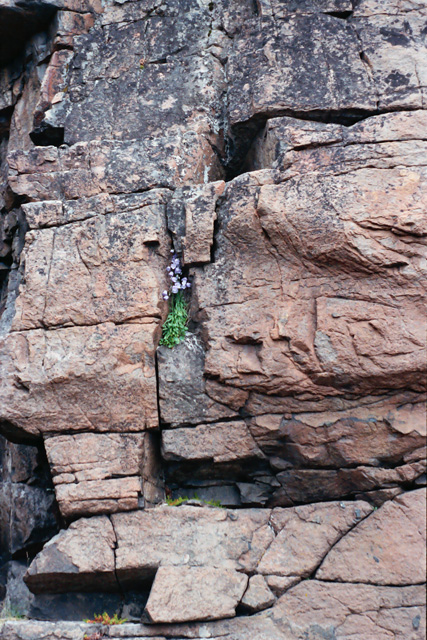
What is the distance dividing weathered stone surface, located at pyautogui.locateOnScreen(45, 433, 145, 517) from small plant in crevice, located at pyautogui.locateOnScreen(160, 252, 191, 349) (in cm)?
80

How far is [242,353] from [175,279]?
2.72 ft

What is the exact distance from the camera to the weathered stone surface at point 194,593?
4.93 metres

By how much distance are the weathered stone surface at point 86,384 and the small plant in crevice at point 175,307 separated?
16 centimetres

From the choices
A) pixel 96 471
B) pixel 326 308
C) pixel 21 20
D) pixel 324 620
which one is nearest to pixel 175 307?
pixel 326 308

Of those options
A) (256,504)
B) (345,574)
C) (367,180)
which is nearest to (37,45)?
(367,180)

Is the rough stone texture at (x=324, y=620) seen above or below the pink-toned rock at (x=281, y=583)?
below

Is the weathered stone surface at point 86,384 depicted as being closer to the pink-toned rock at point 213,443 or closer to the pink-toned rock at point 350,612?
the pink-toned rock at point 213,443

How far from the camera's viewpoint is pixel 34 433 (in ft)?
18.5

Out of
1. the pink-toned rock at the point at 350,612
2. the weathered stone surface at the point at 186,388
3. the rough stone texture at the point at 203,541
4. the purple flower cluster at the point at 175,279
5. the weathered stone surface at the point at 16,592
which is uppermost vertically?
the purple flower cluster at the point at 175,279

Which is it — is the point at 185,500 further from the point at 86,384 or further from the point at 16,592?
the point at 16,592

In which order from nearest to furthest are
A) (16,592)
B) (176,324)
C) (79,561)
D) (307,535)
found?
(307,535), (79,561), (176,324), (16,592)

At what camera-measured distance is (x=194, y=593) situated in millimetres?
4992

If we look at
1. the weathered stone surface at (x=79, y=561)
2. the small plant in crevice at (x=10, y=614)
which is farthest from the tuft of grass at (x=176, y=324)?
the small plant in crevice at (x=10, y=614)

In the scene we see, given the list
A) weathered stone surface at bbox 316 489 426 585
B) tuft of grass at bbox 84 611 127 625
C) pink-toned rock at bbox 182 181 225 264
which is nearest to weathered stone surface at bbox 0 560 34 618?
tuft of grass at bbox 84 611 127 625
